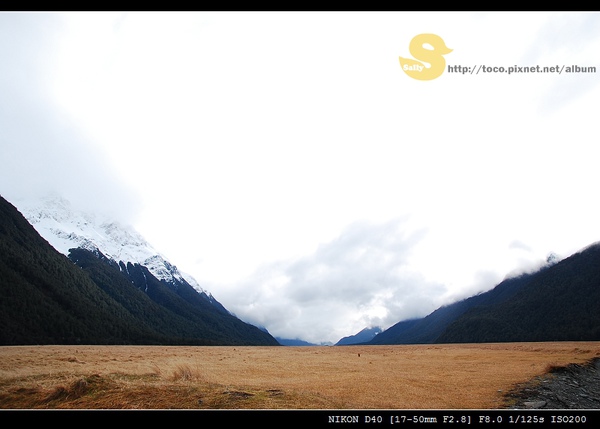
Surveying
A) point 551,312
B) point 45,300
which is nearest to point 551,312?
point 551,312

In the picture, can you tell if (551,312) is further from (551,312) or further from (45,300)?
(45,300)

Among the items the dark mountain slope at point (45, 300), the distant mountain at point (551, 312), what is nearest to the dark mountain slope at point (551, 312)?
the distant mountain at point (551, 312)

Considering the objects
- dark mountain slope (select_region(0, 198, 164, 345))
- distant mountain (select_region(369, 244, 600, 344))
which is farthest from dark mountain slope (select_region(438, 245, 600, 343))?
dark mountain slope (select_region(0, 198, 164, 345))

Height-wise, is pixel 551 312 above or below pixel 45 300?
below

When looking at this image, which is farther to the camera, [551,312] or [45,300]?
[551,312]

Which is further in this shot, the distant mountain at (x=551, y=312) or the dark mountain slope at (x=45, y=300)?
the distant mountain at (x=551, y=312)

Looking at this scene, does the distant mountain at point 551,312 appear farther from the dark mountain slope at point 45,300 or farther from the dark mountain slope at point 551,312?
the dark mountain slope at point 45,300

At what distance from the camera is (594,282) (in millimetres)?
142375

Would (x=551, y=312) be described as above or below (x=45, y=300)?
below

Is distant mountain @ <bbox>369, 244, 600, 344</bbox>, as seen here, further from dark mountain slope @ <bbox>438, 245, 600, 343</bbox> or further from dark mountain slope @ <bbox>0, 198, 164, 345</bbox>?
dark mountain slope @ <bbox>0, 198, 164, 345</bbox>

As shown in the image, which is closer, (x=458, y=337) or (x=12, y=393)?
(x=12, y=393)
